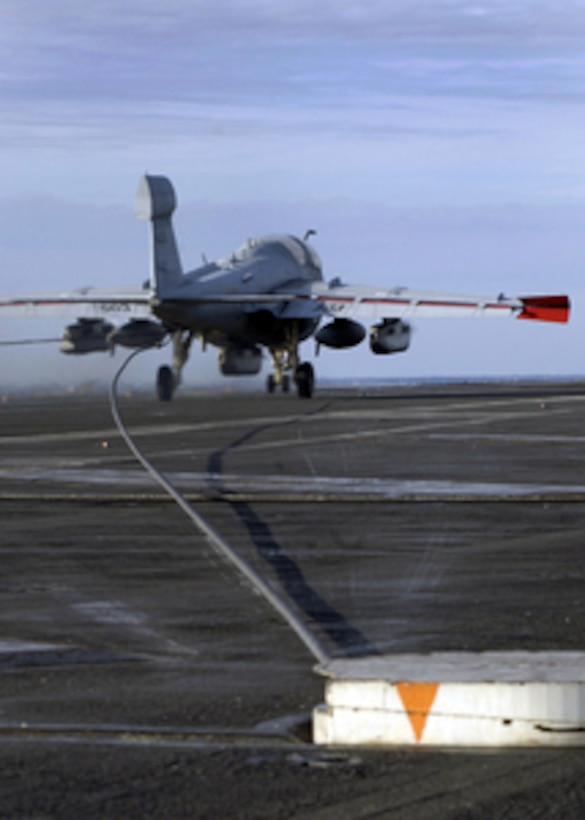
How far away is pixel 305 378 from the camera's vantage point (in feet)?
162

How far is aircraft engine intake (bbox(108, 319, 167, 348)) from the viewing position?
48656mm

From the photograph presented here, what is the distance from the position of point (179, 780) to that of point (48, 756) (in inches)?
24.5

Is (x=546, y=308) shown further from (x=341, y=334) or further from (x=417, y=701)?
(x=417, y=701)

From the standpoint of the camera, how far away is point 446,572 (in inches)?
419

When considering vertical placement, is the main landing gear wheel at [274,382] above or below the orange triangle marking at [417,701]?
below

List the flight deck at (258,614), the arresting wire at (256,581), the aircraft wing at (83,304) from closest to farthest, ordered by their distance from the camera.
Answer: the flight deck at (258,614)
the arresting wire at (256,581)
the aircraft wing at (83,304)

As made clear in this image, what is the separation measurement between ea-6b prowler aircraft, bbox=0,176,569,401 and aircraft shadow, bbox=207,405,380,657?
29728 millimetres

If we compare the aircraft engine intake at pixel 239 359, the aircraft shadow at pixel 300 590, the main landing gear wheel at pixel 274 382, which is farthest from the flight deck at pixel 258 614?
the main landing gear wheel at pixel 274 382

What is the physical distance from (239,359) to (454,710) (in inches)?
1829

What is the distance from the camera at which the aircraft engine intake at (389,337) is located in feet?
159

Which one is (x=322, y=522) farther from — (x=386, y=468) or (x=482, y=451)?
(x=482, y=451)

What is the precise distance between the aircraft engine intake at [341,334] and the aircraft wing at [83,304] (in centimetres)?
600

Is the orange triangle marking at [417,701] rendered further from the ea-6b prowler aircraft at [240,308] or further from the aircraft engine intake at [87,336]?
the aircraft engine intake at [87,336]

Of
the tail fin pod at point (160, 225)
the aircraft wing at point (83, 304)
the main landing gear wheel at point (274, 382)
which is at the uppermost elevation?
the tail fin pod at point (160, 225)
